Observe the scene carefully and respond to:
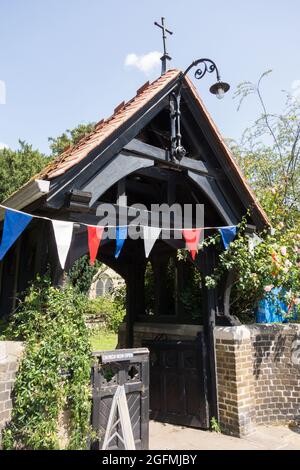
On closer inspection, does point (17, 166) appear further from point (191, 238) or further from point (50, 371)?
point (50, 371)

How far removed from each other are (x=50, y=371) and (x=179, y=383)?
3.05 m

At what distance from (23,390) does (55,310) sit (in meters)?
0.85

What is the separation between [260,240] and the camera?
6066 millimetres

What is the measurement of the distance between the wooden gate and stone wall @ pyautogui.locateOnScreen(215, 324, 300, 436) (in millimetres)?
1618

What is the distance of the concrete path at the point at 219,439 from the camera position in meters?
4.80

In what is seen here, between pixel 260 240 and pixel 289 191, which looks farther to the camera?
pixel 289 191

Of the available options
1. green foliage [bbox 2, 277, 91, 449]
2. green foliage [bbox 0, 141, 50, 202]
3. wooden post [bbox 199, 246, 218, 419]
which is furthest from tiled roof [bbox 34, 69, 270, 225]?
green foliage [bbox 0, 141, 50, 202]

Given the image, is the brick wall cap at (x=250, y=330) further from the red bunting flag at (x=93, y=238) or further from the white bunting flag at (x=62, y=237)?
the white bunting flag at (x=62, y=237)

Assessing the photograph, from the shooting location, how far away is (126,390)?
4336 mm

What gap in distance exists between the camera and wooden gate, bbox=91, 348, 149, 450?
4113mm

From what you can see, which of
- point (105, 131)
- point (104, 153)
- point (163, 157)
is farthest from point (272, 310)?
point (105, 131)

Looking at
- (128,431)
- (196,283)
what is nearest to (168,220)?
(196,283)
